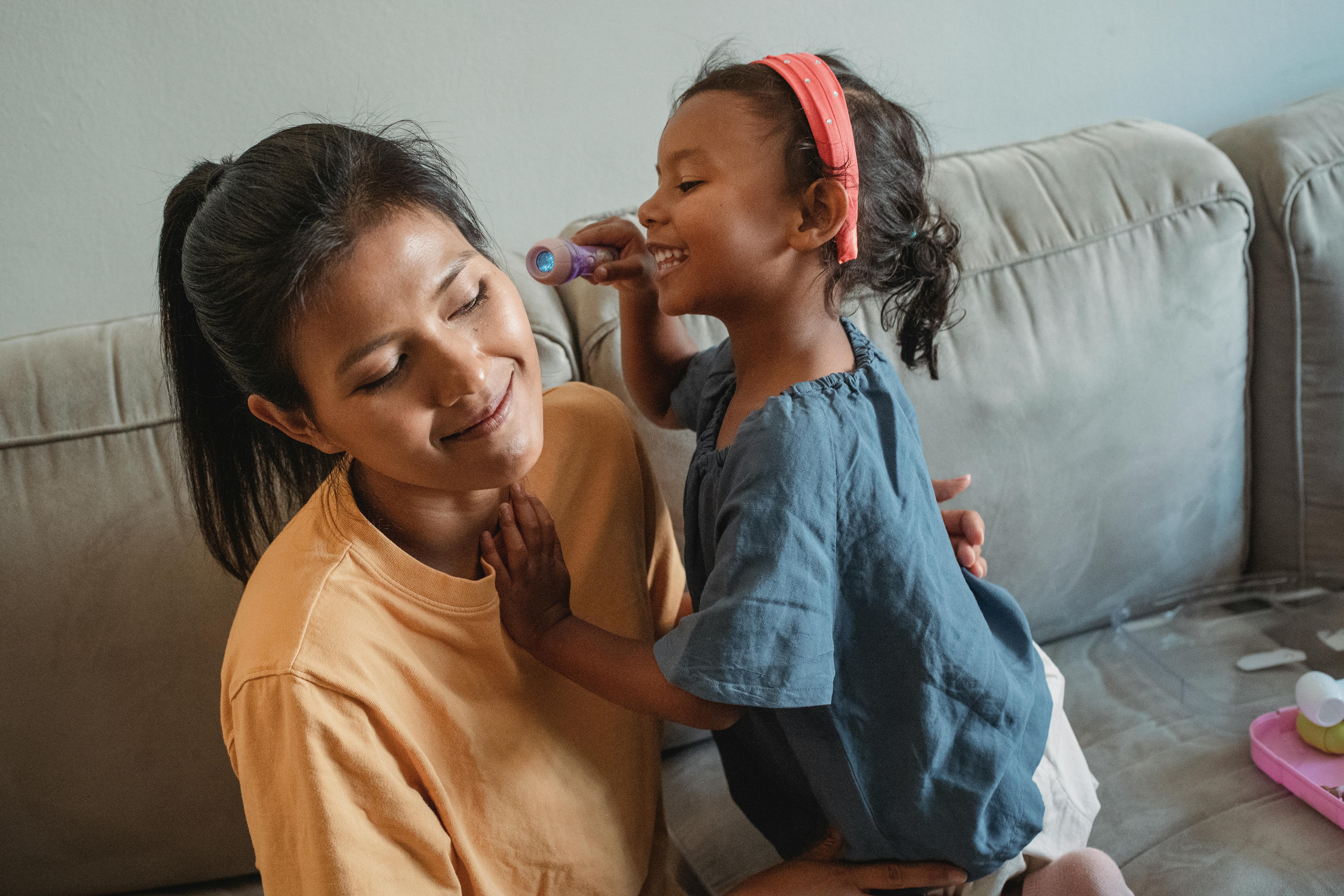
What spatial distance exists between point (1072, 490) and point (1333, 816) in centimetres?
51

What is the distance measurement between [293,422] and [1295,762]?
49.2 inches

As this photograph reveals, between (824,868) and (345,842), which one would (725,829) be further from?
(345,842)

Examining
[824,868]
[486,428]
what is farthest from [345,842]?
[824,868]

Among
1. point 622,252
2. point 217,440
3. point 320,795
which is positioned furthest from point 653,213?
point 320,795

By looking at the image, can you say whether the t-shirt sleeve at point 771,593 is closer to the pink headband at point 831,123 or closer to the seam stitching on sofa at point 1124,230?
the pink headband at point 831,123

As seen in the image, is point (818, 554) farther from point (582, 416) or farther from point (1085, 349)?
point (1085, 349)

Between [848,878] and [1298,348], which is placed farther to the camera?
[1298,348]

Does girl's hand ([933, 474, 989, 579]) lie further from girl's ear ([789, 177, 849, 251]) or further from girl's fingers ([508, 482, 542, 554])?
girl's fingers ([508, 482, 542, 554])

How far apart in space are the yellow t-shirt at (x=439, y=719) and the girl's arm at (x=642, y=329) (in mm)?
90

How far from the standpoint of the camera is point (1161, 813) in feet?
3.97

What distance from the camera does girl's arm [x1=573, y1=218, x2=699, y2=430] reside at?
1092mm

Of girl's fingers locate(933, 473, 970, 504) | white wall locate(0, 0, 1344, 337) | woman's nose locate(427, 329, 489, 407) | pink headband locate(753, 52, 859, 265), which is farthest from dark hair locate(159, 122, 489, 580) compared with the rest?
girl's fingers locate(933, 473, 970, 504)

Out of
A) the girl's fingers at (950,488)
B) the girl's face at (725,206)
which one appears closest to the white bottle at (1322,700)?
the girl's fingers at (950,488)

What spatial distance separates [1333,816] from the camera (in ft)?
3.79
